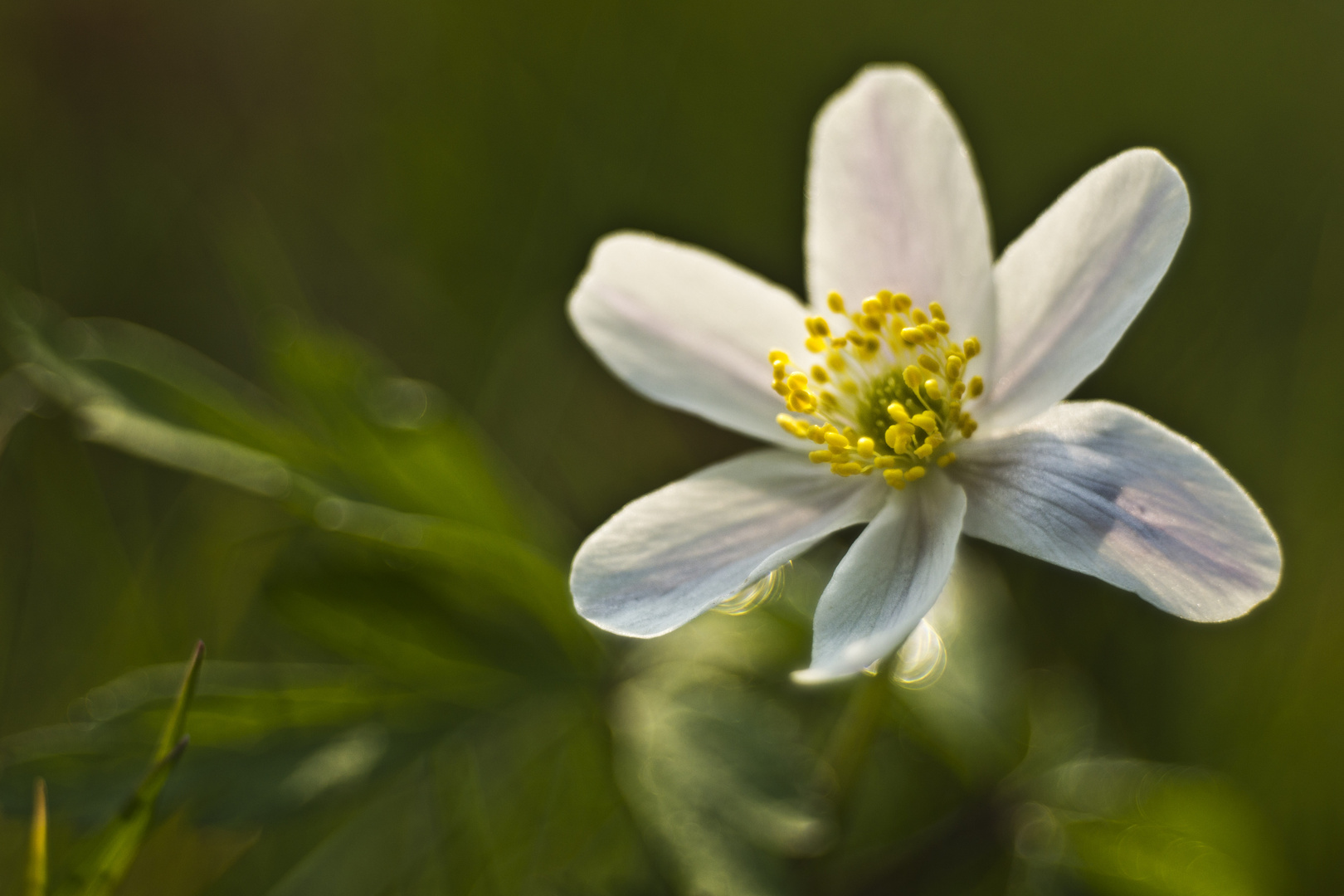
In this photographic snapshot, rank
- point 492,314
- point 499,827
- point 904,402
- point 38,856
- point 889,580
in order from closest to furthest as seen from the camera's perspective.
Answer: point 38,856, point 889,580, point 904,402, point 499,827, point 492,314

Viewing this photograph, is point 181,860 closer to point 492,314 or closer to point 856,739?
point 856,739

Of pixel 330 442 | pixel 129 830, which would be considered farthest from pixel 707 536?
pixel 129 830

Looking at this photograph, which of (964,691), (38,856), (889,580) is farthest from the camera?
(964,691)

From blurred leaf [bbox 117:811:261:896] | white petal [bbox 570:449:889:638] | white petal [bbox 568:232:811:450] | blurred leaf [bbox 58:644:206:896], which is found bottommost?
blurred leaf [bbox 117:811:261:896]

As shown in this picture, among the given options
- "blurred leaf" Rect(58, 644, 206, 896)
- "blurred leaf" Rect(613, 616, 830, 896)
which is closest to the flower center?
"blurred leaf" Rect(613, 616, 830, 896)

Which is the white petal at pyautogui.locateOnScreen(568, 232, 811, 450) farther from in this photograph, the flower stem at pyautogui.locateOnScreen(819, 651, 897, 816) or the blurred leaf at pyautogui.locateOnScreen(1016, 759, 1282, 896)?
the blurred leaf at pyautogui.locateOnScreen(1016, 759, 1282, 896)

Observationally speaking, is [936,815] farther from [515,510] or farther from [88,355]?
[88,355]

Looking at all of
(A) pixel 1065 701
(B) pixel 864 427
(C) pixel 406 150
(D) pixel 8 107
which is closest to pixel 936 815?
(A) pixel 1065 701
